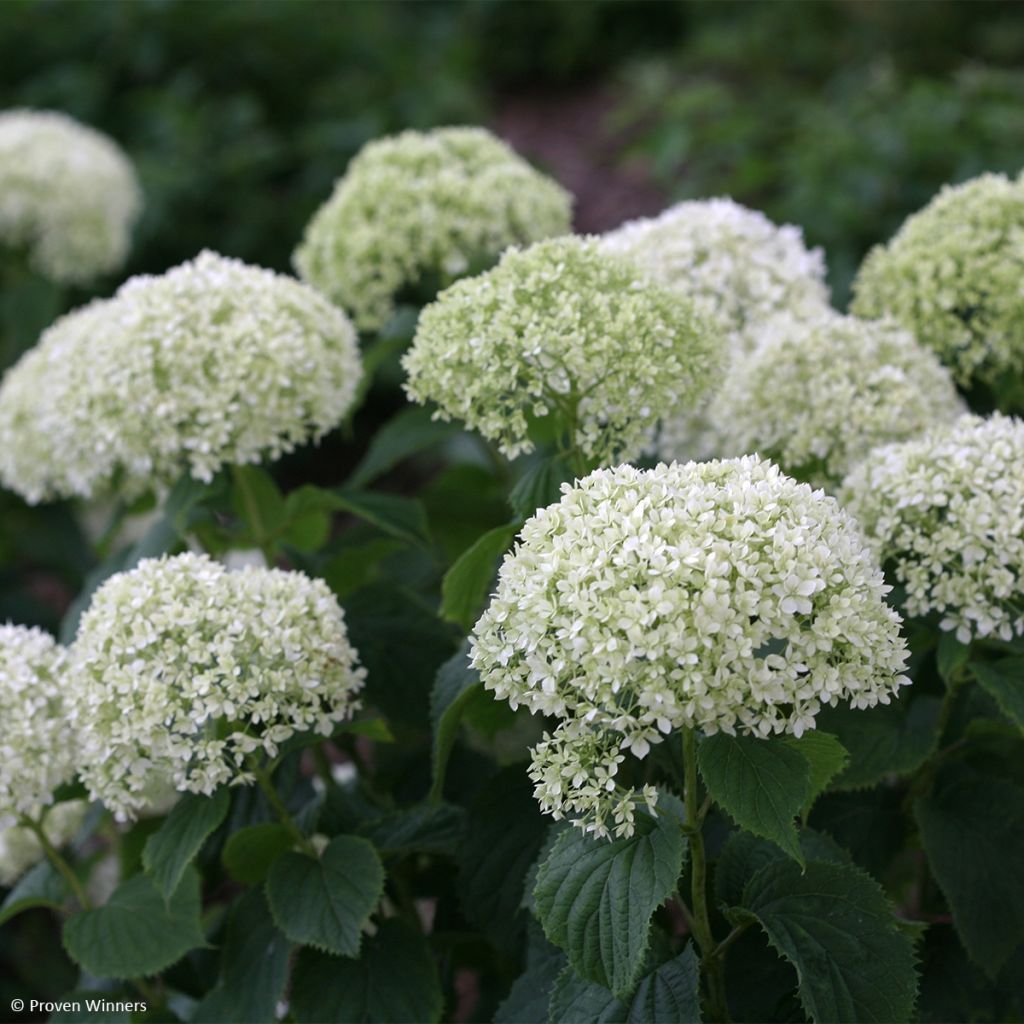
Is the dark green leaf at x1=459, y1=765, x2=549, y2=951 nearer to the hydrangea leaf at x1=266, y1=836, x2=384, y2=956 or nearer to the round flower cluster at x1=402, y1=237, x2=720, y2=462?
the hydrangea leaf at x1=266, y1=836, x2=384, y2=956

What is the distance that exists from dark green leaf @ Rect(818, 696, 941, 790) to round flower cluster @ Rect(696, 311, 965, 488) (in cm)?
47

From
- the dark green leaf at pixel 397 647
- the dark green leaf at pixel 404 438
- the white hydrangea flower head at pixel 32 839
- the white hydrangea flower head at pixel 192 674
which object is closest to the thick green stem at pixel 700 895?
the white hydrangea flower head at pixel 192 674

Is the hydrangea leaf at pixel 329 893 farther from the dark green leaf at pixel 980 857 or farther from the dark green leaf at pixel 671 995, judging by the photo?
the dark green leaf at pixel 980 857

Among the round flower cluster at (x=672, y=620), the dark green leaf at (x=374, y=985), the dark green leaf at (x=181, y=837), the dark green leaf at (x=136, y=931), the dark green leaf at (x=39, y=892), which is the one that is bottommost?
the dark green leaf at (x=39, y=892)

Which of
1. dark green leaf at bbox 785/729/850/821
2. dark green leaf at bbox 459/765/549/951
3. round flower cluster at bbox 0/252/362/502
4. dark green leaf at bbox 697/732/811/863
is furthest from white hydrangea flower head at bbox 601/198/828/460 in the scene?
dark green leaf at bbox 697/732/811/863

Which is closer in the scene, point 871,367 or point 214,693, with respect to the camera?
point 214,693

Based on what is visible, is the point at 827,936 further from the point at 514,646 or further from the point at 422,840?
the point at 422,840

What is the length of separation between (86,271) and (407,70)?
364 centimetres

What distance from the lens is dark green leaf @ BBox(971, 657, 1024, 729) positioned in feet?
6.75

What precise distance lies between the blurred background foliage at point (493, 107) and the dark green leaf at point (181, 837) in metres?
1.97

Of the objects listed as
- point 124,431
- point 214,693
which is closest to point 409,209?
point 124,431

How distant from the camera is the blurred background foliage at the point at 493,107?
485 cm

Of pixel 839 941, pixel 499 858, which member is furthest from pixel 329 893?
pixel 839 941

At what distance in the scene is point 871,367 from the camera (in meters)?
2.60
